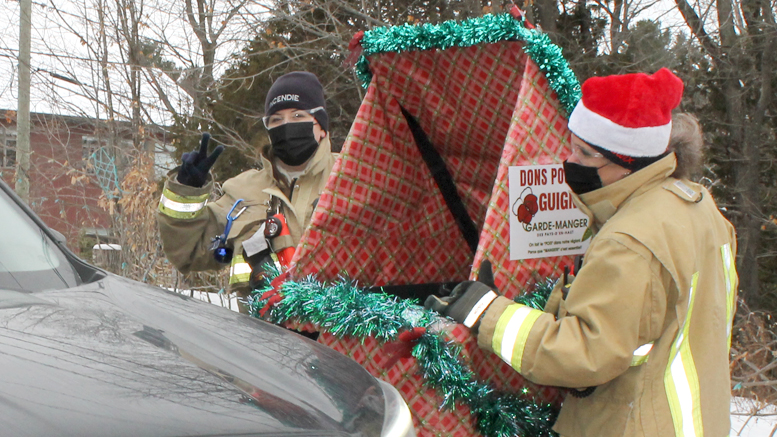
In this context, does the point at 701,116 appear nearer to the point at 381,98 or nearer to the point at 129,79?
the point at 381,98

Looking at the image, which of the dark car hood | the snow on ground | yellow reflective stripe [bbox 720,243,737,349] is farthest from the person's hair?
the snow on ground

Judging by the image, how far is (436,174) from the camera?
3029mm

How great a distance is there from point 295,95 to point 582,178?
1.62m

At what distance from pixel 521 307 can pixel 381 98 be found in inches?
44.3

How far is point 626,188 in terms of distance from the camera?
1.93 metres

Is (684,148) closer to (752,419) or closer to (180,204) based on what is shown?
(180,204)

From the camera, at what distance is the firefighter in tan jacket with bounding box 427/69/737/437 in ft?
5.74

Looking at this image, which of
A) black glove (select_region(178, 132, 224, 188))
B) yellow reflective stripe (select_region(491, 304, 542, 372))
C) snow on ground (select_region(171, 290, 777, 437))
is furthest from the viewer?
snow on ground (select_region(171, 290, 777, 437))

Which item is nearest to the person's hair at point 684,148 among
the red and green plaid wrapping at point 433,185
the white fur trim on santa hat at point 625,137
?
the white fur trim on santa hat at point 625,137

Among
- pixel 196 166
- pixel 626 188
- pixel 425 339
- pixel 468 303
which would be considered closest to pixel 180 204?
pixel 196 166

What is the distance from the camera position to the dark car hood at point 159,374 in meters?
1.19

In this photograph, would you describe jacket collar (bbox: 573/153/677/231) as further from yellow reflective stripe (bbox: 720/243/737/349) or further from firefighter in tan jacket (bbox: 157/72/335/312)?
firefighter in tan jacket (bbox: 157/72/335/312)

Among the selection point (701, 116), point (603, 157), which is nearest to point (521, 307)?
point (603, 157)

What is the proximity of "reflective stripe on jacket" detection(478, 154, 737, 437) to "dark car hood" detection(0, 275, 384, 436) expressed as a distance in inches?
18.9
